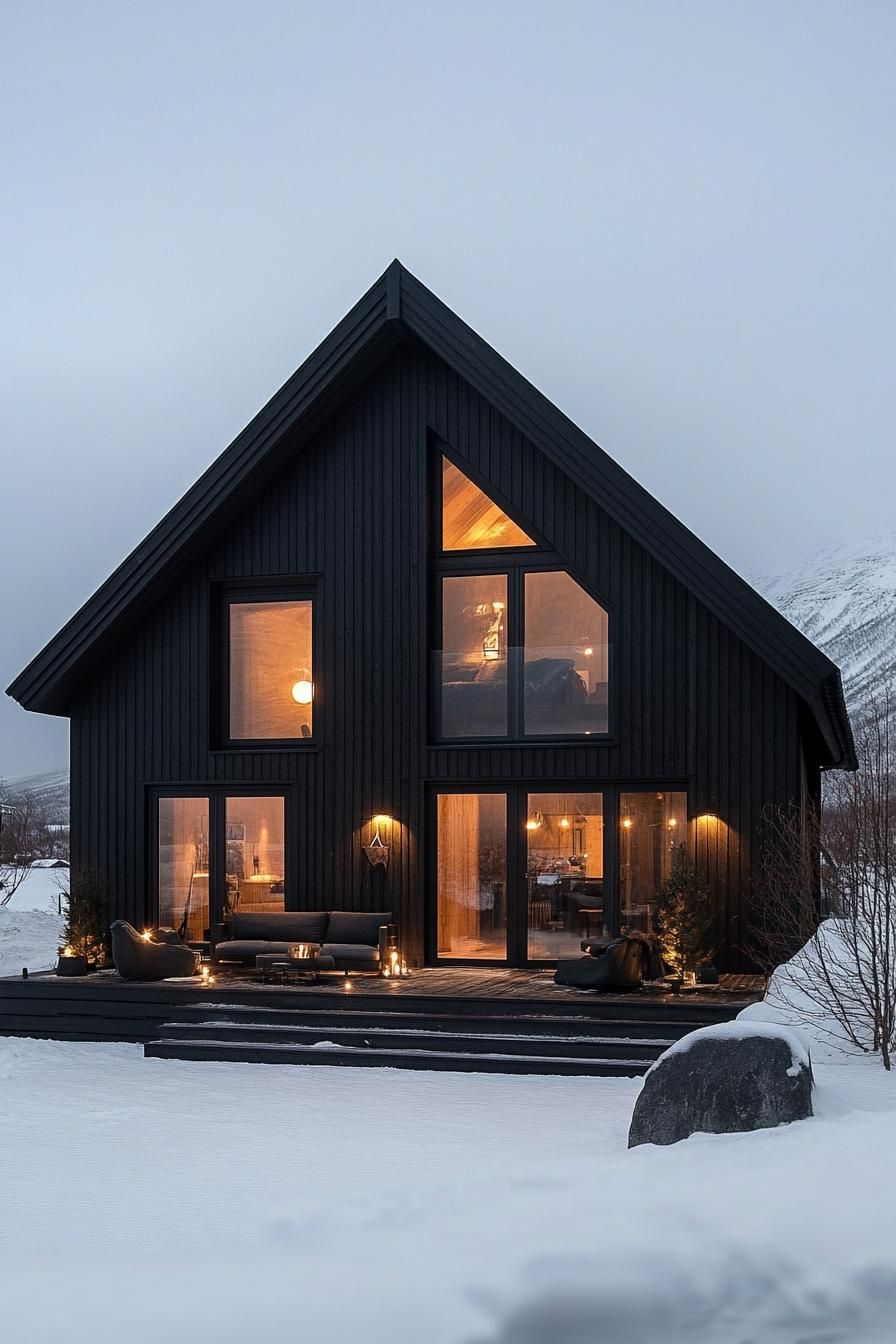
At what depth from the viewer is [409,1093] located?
32.8 feet

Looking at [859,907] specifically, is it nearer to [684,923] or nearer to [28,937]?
[684,923]

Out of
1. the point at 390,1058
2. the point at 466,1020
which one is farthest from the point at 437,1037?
the point at 390,1058

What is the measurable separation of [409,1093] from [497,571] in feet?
18.1

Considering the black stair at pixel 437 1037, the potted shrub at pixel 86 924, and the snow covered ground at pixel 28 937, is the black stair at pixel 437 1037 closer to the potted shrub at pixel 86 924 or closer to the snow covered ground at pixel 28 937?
the potted shrub at pixel 86 924

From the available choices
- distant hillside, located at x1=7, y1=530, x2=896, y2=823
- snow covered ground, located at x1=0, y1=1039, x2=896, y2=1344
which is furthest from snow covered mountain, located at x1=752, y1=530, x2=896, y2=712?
snow covered ground, located at x1=0, y1=1039, x2=896, y2=1344

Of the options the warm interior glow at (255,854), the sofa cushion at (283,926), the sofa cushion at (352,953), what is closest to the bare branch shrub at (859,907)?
the sofa cushion at (352,953)

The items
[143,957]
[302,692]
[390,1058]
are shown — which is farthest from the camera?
[302,692]

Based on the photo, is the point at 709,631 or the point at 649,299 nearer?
the point at 709,631

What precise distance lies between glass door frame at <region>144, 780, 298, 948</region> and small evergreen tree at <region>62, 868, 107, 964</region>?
591 millimetres

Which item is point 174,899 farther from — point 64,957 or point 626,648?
point 626,648

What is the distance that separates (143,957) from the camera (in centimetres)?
1282

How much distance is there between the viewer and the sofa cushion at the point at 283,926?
536 inches

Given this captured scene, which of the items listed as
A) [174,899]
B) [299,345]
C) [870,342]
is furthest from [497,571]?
[870,342]

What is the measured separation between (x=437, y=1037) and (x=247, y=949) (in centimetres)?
307
